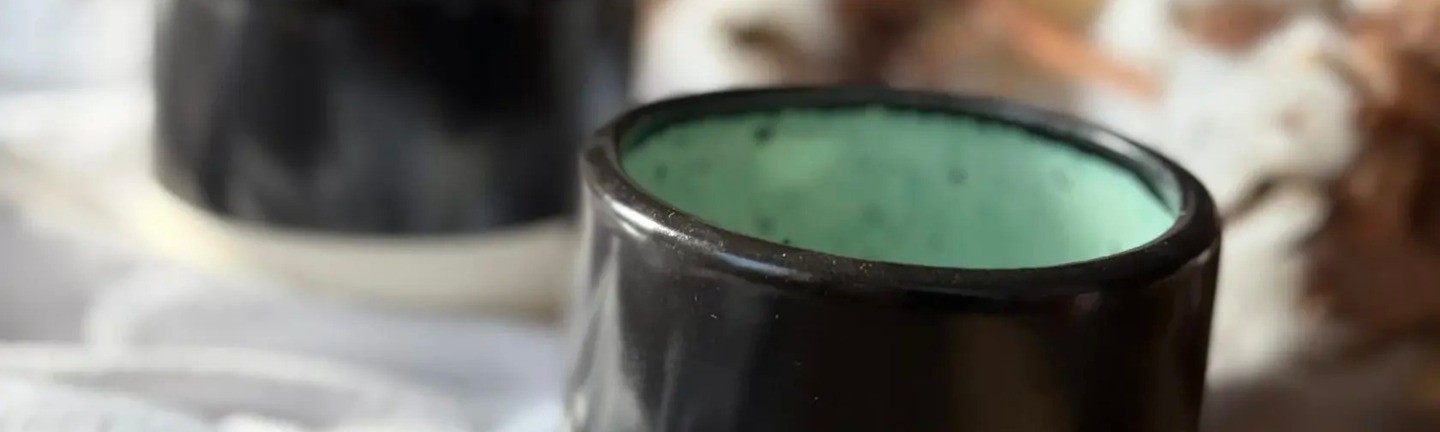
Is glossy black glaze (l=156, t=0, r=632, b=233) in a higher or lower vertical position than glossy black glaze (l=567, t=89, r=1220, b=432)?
lower

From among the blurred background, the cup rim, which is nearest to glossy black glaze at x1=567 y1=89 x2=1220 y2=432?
the cup rim

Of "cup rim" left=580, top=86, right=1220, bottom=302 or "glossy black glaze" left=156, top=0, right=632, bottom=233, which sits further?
"glossy black glaze" left=156, top=0, right=632, bottom=233

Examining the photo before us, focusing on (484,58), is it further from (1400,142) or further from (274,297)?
(1400,142)

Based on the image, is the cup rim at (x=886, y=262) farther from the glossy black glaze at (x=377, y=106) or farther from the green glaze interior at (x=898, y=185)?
the glossy black glaze at (x=377, y=106)

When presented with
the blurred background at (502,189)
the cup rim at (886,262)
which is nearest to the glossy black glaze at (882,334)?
the cup rim at (886,262)

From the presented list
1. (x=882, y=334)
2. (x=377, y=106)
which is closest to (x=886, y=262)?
(x=882, y=334)

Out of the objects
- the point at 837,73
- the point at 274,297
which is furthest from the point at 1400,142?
the point at 274,297

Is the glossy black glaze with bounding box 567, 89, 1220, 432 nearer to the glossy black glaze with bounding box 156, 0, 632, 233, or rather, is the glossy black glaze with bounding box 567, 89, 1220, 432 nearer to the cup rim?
the cup rim
